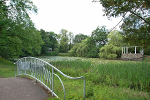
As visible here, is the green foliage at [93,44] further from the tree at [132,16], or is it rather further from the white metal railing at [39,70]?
the tree at [132,16]

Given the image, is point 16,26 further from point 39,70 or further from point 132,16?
point 132,16

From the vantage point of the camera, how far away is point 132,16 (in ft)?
Result: 11.5

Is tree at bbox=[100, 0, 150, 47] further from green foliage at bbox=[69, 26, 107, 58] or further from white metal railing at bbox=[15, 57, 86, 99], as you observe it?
green foliage at bbox=[69, 26, 107, 58]

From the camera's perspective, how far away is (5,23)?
43.6 feet

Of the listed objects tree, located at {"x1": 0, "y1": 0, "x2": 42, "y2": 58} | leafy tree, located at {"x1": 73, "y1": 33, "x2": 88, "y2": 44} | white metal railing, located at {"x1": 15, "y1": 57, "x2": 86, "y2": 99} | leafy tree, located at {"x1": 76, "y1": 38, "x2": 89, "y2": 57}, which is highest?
leafy tree, located at {"x1": 73, "y1": 33, "x2": 88, "y2": 44}

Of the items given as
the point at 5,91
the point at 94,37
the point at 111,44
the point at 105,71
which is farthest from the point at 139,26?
the point at 94,37

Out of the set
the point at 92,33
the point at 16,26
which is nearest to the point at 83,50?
the point at 92,33

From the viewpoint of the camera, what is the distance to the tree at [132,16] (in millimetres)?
3127

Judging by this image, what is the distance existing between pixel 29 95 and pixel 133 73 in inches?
178

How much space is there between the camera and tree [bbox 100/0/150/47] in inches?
123

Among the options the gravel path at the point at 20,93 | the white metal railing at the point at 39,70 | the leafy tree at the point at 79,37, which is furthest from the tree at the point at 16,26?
the leafy tree at the point at 79,37

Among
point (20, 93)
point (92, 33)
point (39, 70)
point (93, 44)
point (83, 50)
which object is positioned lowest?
point (20, 93)

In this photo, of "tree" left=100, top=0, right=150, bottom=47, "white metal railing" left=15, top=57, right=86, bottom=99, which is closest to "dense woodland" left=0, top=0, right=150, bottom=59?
"tree" left=100, top=0, right=150, bottom=47

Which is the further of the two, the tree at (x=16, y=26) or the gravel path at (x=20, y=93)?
the tree at (x=16, y=26)
